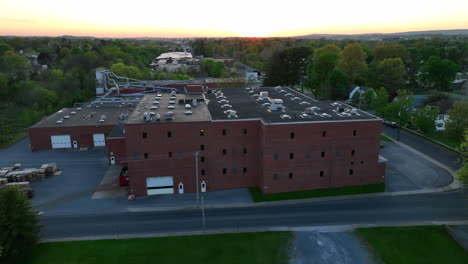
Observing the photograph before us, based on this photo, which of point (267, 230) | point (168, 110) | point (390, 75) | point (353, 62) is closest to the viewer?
point (267, 230)

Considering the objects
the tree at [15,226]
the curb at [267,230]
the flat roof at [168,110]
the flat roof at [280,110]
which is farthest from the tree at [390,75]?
the tree at [15,226]

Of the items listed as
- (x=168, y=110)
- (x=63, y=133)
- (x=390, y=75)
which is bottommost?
(x=63, y=133)

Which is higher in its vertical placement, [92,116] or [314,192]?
[92,116]

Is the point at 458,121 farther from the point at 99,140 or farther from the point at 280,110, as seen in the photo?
the point at 99,140

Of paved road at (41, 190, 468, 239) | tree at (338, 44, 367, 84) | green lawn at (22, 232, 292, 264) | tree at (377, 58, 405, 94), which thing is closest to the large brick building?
paved road at (41, 190, 468, 239)

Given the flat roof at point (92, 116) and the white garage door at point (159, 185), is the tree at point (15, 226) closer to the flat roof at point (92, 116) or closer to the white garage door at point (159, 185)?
the white garage door at point (159, 185)

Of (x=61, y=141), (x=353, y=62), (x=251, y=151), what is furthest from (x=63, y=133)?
(x=353, y=62)

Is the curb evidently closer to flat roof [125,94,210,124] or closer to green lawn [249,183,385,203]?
green lawn [249,183,385,203]
